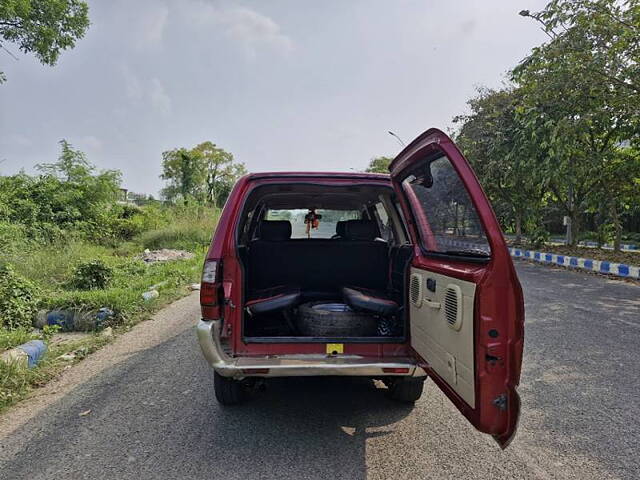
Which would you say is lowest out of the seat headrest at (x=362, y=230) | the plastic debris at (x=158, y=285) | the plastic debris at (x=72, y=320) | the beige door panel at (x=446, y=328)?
the plastic debris at (x=72, y=320)

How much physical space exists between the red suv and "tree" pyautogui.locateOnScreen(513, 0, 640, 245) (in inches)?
328

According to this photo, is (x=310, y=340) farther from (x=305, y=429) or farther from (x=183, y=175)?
(x=183, y=175)

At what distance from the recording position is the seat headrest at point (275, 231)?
3.96 meters

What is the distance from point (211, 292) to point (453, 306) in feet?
4.87

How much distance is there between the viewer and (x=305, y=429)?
2783 millimetres

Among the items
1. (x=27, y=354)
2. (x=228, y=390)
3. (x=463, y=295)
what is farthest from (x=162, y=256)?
(x=463, y=295)

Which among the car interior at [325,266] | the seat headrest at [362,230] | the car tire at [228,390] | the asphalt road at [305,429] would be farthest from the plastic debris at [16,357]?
the seat headrest at [362,230]

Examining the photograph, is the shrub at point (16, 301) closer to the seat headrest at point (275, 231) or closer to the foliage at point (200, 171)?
the seat headrest at point (275, 231)

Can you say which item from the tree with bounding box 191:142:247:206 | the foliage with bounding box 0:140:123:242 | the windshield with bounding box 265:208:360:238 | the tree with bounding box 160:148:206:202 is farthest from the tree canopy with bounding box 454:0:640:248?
the tree with bounding box 191:142:247:206

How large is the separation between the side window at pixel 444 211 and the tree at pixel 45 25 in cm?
1238

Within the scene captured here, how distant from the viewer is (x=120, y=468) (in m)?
2.35

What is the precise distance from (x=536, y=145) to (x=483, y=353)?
40.9ft

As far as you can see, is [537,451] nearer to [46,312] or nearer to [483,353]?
[483,353]

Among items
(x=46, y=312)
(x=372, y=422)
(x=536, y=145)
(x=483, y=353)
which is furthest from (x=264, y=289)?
(x=536, y=145)
